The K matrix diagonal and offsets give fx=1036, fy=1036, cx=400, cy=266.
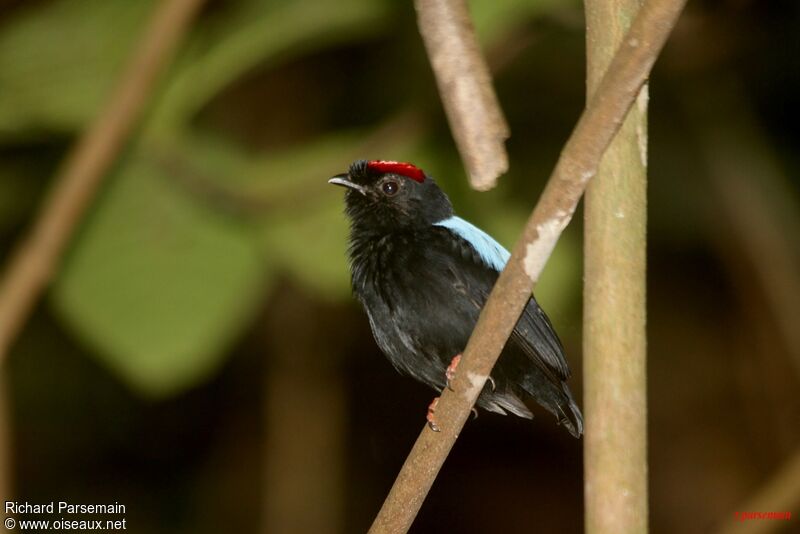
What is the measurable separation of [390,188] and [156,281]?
955 mm

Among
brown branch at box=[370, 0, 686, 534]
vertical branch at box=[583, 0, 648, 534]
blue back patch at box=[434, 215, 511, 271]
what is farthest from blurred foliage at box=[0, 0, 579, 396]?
brown branch at box=[370, 0, 686, 534]

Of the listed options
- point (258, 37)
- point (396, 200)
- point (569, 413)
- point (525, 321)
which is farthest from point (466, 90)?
point (258, 37)

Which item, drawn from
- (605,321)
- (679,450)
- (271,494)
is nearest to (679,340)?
(679,450)

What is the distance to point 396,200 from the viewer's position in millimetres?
2332

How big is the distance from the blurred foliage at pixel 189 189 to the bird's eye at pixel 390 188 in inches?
16.0

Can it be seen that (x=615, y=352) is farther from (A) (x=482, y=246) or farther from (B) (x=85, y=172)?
(B) (x=85, y=172)

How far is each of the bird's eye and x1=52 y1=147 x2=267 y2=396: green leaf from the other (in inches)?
30.3

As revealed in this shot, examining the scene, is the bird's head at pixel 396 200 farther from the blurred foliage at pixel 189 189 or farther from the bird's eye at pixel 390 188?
the blurred foliage at pixel 189 189

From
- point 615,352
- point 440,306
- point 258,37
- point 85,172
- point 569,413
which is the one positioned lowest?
point 569,413

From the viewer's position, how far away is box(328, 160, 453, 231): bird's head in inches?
90.3

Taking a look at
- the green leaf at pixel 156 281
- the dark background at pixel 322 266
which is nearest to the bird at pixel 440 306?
the dark background at pixel 322 266

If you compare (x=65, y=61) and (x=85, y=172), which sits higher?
(x=65, y=61)

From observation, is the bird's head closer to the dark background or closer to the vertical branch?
the dark background

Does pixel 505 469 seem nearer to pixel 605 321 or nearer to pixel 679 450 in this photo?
pixel 679 450
